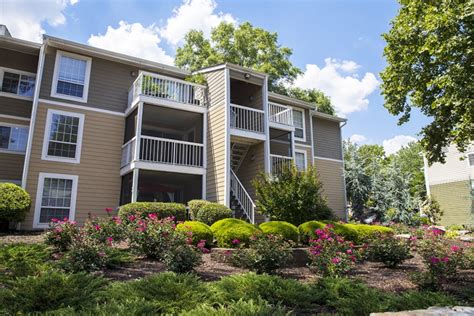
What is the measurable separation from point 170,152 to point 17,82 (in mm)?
7117

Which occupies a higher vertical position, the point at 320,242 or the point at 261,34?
the point at 261,34

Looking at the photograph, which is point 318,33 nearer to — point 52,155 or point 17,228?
point 52,155

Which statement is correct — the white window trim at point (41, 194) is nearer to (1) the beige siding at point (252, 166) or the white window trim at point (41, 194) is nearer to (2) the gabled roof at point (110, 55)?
(2) the gabled roof at point (110, 55)

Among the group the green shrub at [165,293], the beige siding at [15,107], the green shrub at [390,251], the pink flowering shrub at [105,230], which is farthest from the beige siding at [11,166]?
the green shrub at [390,251]

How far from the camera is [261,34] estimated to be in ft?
88.6

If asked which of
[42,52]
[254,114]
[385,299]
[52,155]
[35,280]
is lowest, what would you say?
[385,299]

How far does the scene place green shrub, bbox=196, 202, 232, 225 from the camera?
10406mm

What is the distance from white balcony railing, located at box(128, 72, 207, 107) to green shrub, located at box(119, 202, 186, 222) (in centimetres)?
451

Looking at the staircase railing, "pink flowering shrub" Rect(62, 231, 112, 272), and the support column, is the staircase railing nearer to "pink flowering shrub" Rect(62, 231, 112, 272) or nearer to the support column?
the support column

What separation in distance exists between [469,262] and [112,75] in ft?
46.0

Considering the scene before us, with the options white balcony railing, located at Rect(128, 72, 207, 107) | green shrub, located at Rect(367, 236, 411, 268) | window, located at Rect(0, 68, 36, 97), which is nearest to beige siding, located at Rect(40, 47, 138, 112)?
white balcony railing, located at Rect(128, 72, 207, 107)

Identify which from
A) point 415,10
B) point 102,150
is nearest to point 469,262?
point 415,10

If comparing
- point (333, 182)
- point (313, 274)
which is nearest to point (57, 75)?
point (313, 274)

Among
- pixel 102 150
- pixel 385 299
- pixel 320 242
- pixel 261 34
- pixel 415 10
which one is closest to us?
pixel 385 299
